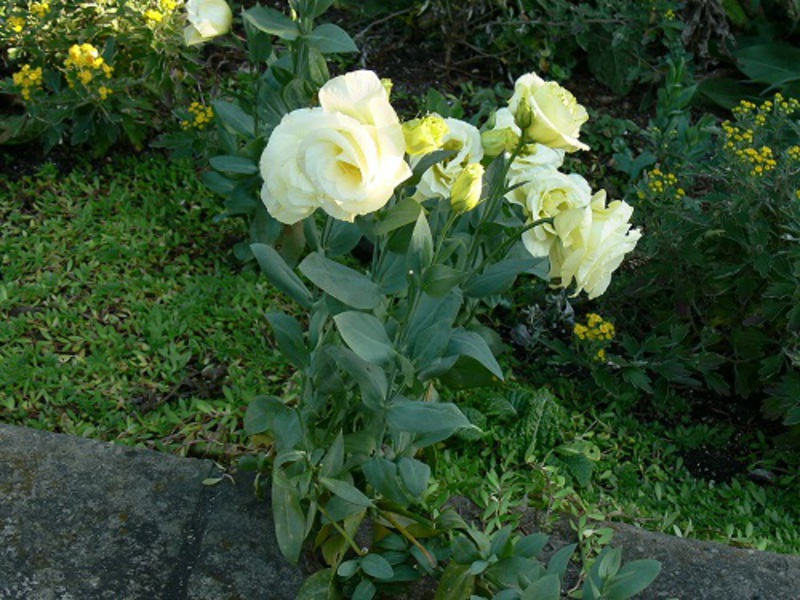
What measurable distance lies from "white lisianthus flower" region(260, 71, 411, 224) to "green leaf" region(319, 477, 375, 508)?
2.36 ft

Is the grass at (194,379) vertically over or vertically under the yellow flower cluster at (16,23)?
under

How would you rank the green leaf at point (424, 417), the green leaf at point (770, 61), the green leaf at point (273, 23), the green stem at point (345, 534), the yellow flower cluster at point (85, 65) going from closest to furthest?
1. the green leaf at point (424, 417)
2. the green stem at point (345, 534)
3. the green leaf at point (273, 23)
4. the yellow flower cluster at point (85, 65)
5. the green leaf at point (770, 61)

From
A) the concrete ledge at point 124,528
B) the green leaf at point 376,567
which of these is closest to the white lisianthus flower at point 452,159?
the green leaf at point 376,567

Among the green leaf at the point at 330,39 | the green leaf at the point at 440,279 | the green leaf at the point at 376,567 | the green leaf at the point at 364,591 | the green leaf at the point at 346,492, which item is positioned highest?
the green leaf at the point at 330,39

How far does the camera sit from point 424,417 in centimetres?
222

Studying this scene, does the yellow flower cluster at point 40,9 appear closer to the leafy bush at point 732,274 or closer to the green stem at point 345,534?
the leafy bush at point 732,274

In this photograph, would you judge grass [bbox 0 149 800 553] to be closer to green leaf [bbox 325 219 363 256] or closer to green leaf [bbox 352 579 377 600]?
green leaf [bbox 352 579 377 600]

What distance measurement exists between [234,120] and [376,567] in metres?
1.45

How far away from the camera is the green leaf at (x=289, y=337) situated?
7.85 feet

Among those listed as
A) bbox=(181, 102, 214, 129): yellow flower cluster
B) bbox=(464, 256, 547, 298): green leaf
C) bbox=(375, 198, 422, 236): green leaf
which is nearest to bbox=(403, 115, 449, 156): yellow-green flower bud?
bbox=(375, 198, 422, 236): green leaf

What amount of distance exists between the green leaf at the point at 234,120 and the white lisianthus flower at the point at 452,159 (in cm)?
121

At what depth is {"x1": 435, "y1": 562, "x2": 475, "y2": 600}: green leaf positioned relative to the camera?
2363 millimetres

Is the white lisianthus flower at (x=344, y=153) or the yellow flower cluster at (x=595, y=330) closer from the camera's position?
the white lisianthus flower at (x=344, y=153)

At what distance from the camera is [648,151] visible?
4156 millimetres
